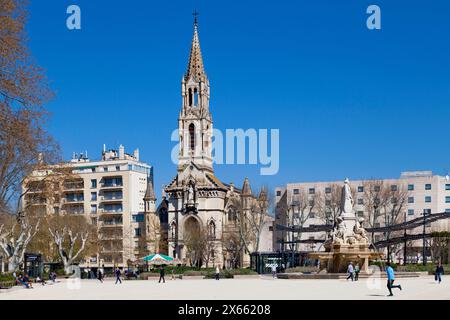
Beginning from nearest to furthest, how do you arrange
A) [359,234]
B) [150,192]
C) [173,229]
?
[359,234] → [173,229] → [150,192]

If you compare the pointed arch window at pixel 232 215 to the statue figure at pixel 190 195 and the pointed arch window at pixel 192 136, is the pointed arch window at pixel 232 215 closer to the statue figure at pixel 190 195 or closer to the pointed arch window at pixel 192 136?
the statue figure at pixel 190 195

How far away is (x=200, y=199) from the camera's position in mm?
126500

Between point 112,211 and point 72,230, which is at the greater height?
point 112,211

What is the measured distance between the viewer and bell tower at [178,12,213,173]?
434ft

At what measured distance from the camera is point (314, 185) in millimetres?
133375

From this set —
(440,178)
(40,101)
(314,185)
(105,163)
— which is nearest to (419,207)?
(440,178)

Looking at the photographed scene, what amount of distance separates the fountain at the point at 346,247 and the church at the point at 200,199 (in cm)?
5523

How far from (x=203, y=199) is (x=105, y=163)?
80.4 feet

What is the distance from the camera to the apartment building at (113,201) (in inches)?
5098

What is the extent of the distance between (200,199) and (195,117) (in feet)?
50.1

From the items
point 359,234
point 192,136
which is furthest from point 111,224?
point 359,234

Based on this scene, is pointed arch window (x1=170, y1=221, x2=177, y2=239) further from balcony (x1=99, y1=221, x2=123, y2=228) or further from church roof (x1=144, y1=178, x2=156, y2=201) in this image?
balcony (x1=99, y1=221, x2=123, y2=228)

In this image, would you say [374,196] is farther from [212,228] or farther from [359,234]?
[359,234]
